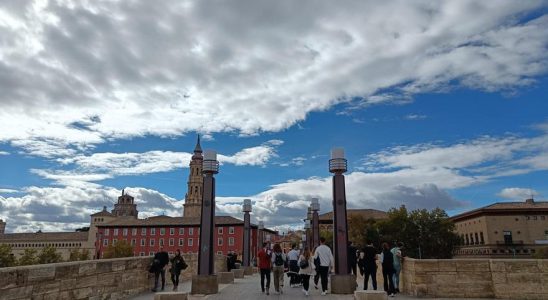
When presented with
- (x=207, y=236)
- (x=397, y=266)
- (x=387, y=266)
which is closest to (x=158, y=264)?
(x=207, y=236)

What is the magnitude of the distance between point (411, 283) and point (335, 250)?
7.32 feet

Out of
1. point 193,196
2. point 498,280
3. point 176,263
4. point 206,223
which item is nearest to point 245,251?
point 176,263

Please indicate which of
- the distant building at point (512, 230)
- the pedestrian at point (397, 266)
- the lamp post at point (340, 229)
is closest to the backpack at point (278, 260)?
the lamp post at point (340, 229)

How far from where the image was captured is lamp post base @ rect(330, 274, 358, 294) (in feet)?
39.1

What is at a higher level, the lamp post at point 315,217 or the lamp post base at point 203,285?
the lamp post at point 315,217

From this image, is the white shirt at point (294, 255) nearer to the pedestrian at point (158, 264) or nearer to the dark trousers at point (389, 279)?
the dark trousers at point (389, 279)

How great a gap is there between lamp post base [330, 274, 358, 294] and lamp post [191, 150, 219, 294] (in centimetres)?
344

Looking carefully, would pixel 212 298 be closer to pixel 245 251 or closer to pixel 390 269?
pixel 390 269

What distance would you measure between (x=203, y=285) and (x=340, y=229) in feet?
14.1

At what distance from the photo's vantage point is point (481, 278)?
1085 cm

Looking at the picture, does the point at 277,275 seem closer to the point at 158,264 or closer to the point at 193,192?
the point at 158,264

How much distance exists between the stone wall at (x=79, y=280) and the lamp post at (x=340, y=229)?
585 cm

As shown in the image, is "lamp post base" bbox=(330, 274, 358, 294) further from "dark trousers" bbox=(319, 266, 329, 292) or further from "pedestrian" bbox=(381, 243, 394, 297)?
"pedestrian" bbox=(381, 243, 394, 297)

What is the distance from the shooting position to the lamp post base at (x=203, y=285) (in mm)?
12250
